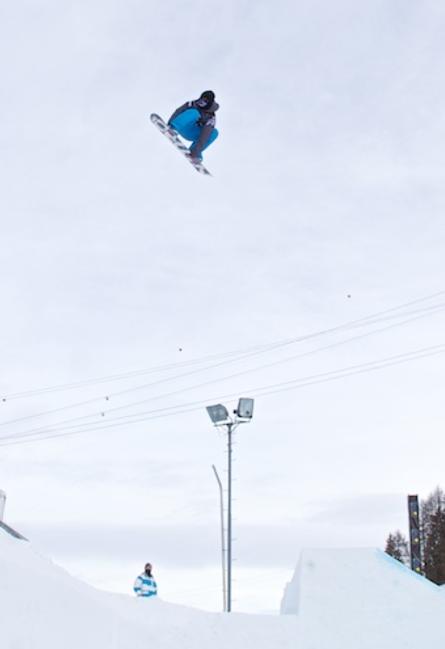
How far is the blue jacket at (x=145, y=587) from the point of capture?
58.1 feet

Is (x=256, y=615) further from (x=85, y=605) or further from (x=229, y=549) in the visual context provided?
(x=229, y=549)

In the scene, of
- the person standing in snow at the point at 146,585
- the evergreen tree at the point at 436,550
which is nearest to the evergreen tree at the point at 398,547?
the evergreen tree at the point at 436,550

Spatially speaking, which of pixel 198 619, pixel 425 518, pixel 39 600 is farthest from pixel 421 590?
pixel 425 518

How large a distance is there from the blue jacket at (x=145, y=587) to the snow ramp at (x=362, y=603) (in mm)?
3487

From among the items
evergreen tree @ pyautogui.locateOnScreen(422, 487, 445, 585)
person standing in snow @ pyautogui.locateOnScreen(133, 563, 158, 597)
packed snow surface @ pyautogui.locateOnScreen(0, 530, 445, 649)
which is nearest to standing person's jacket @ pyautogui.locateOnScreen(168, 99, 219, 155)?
packed snow surface @ pyautogui.locateOnScreen(0, 530, 445, 649)

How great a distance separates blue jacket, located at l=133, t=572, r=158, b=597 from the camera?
17703 millimetres

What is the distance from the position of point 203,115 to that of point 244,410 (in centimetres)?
1256

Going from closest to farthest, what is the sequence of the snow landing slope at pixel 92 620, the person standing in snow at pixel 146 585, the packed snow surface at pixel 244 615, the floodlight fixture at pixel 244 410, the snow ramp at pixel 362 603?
the snow landing slope at pixel 92 620, the packed snow surface at pixel 244 615, the snow ramp at pixel 362 603, the person standing in snow at pixel 146 585, the floodlight fixture at pixel 244 410

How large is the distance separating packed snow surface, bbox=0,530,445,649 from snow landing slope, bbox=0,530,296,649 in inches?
0.8

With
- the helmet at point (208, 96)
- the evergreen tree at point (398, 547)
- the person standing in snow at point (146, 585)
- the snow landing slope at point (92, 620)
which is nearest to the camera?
the snow landing slope at point (92, 620)

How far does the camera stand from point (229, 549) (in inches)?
922

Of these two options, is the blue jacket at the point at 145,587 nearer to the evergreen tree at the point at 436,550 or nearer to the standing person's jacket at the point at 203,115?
the standing person's jacket at the point at 203,115

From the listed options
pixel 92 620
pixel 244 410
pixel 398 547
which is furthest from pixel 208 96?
pixel 398 547

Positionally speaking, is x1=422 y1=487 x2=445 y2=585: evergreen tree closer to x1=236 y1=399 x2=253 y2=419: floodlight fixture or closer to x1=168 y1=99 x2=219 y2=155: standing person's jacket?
x1=236 y1=399 x2=253 y2=419: floodlight fixture
